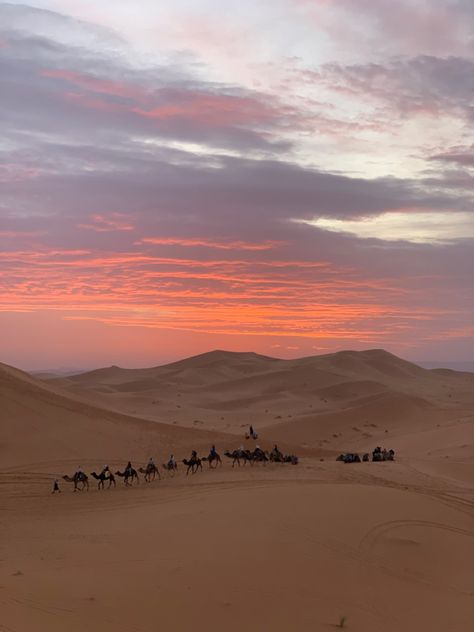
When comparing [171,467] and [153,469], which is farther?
[171,467]

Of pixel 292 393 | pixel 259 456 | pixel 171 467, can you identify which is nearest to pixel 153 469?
pixel 171 467

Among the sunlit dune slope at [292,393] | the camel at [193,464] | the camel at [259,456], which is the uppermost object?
the sunlit dune slope at [292,393]

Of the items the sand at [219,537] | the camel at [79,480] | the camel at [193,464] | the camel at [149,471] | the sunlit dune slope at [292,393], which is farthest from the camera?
the sunlit dune slope at [292,393]

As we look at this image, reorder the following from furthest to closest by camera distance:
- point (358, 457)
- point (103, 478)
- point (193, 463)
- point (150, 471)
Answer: point (358, 457)
point (193, 463)
point (150, 471)
point (103, 478)

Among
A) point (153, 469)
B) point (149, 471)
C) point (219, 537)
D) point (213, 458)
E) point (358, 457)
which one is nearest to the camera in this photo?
point (219, 537)

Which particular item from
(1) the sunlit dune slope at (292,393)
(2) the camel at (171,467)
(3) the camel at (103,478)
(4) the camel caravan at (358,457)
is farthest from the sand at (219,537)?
(1) the sunlit dune slope at (292,393)

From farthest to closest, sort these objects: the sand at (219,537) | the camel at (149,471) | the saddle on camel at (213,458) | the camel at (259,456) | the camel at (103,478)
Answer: the camel at (259,456) → the saddle on camel at (213,458) → the camel at (149,471) → the camel at (103,478) → the sand at (219,537)

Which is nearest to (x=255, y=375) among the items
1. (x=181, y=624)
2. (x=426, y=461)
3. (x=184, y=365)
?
(x=184, y=365)

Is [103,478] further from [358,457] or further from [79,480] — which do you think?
[358,457]

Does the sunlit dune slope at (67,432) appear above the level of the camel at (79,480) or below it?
above

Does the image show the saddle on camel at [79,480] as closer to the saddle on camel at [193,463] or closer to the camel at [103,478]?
the camel at [103,478]

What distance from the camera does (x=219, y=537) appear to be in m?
12.1

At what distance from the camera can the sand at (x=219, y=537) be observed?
9383 millimetres

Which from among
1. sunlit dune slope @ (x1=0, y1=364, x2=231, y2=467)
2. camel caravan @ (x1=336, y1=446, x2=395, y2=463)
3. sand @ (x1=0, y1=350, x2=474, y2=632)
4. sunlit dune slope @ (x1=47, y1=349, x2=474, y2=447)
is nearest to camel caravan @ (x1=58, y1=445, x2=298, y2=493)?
sand @ (x1=0, y1=350, x2=474, y2=632)
